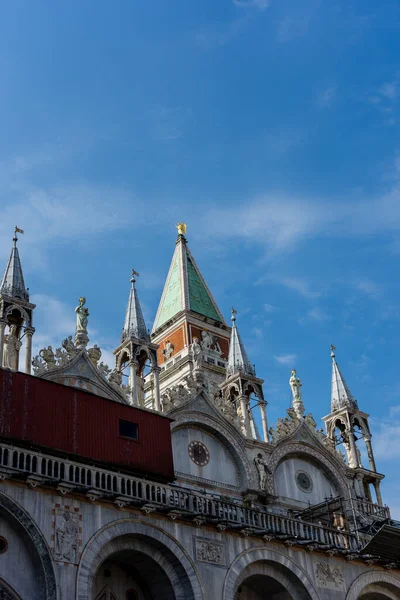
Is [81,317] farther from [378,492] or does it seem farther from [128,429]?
[378,492]

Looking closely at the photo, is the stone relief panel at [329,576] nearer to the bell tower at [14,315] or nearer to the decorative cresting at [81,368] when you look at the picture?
the decorative cresting at [81,368]

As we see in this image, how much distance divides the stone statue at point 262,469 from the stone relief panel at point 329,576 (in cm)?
603

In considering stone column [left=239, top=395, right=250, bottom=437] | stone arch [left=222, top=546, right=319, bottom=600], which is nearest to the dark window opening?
stone arch [left=222, top=546, right=319, bottom=600]

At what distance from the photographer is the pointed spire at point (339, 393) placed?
54219 millimetres

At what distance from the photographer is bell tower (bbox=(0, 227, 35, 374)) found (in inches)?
1523

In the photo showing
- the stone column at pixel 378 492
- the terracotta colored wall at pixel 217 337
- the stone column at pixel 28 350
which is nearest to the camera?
the stone column at pixel 28 350

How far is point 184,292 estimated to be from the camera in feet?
221

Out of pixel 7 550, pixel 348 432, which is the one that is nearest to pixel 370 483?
pixel 348 432

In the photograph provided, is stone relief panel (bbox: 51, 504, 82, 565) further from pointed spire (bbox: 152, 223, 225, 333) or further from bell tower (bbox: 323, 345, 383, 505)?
pointed spire (bbox: 152, 223, 225, 333)

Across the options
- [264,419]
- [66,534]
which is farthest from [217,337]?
[66,534]

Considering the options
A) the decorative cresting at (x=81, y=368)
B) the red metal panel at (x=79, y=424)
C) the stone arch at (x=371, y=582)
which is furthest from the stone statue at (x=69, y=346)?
the stone arch at (x=371, y=582)

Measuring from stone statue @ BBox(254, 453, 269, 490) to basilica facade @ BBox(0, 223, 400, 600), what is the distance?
0.08 metres

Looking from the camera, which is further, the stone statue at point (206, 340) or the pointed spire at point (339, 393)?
the stone statue at point (206, 340)

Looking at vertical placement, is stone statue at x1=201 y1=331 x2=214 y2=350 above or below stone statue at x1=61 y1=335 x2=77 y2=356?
above
